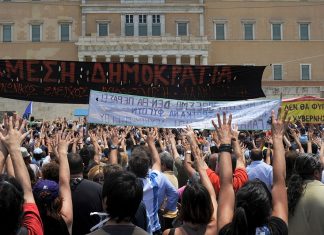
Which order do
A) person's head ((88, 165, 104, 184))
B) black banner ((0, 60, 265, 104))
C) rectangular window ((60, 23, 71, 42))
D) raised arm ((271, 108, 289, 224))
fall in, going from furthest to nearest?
rectangular window ((60, 23, 71, 42))
black banner ((0, 60, 265, 104))
person's head ((88, 165, 104, 184))
raised arm ((271, 108, 289, 224))

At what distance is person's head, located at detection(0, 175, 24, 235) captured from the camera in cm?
270

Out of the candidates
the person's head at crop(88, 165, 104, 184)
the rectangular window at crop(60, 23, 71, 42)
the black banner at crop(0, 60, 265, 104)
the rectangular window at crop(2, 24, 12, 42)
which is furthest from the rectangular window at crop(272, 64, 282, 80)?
the person's head at crop(88, 165, 104, 184)

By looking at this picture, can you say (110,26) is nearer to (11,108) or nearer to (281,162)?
(11,108)

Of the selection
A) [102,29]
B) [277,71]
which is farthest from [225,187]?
[102,29]

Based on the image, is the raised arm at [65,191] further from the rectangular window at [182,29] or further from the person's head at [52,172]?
the rectangular window at [182,29]

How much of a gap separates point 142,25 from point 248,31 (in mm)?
10998

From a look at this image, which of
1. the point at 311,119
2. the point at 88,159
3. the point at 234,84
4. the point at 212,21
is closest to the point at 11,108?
the point at 212,21

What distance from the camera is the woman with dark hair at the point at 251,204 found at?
3182mm

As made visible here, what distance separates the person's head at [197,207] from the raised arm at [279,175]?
19.3 inches

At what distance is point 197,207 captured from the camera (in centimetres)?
353

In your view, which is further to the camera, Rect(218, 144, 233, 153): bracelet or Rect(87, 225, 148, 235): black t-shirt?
Rect(218, 144, 233, 153): bracelet

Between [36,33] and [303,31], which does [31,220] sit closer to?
[36,33]

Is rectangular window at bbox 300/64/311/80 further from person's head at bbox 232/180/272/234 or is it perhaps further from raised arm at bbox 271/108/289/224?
person's head at bbox 232/180/272/234

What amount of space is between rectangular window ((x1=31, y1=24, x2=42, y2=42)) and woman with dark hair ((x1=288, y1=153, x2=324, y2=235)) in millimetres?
50847
